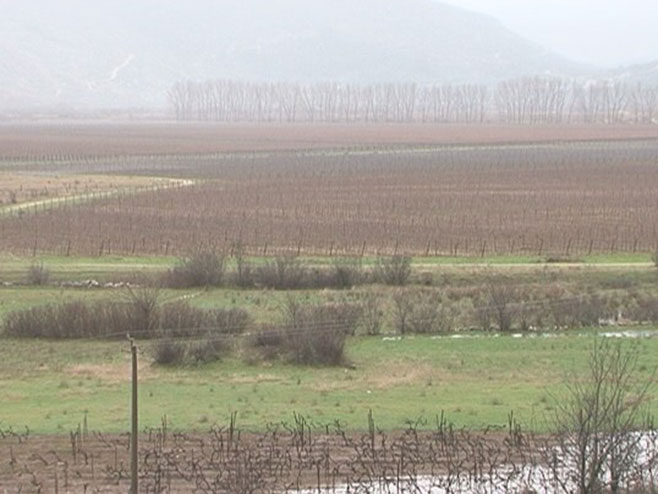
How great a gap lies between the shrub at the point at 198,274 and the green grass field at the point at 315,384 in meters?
8.35

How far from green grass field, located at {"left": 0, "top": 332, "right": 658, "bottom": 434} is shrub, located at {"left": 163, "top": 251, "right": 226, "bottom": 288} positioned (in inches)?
329

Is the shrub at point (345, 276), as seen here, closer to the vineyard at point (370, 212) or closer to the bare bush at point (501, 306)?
the bare bush at point (501, 306)

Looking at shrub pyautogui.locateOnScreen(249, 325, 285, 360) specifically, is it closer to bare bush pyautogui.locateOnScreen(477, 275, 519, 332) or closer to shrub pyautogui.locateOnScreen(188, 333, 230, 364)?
shrub pyautogui.locateOnScreen(188, 333, 230, 364)

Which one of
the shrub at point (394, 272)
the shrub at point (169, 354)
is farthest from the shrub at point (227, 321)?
the shrub at point (394, 272)

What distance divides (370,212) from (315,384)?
3805 cm

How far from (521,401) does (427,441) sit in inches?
204

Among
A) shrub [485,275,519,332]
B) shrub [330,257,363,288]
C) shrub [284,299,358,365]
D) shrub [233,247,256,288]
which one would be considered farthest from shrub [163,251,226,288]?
shrub [485,275,519,332]

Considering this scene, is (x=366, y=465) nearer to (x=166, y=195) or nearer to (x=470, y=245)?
(x=470, y=245)

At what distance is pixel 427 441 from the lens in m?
26.3

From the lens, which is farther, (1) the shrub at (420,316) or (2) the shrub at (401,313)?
(1) the shrub at (420,316)

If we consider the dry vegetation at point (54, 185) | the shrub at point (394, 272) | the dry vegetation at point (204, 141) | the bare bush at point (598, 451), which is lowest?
the dry vegetation at point (204, 141)

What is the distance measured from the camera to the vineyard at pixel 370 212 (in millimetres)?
58562

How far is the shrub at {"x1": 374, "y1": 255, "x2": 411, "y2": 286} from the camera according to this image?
157 feet

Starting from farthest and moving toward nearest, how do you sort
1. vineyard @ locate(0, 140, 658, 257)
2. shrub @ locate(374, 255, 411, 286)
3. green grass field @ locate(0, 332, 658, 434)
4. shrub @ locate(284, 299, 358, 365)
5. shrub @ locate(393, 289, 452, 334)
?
vineyard @ locate(0, 140, 658, 257) < shrub @ locate(374, 255, 411, 286) < shrub @ locate(393, 289, 452, 334) < shrub @ locate(284, 299, 358, 365) < green grass field @ locate(0, 332, 658, 434)
